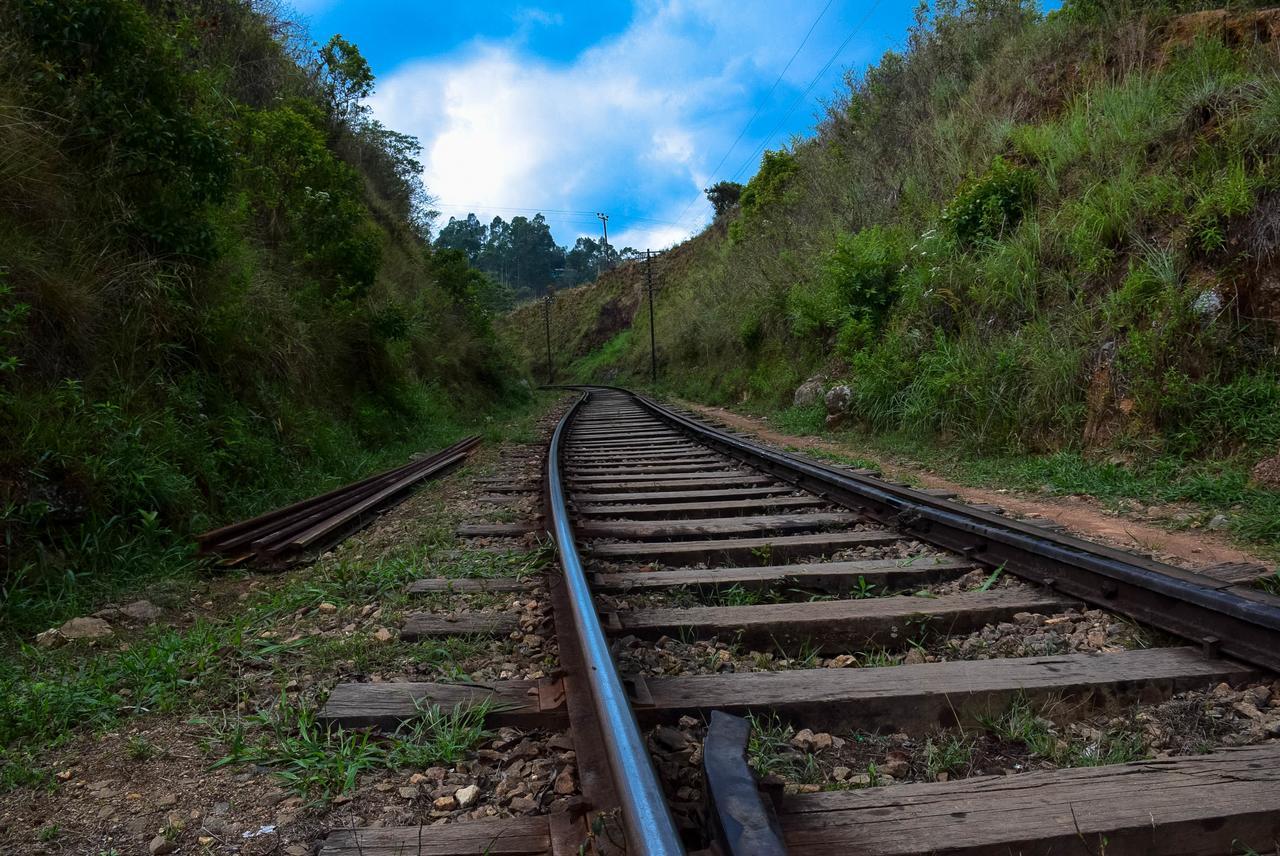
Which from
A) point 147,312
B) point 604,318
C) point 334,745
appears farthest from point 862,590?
point 604,318

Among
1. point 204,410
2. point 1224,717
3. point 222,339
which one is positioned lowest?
point 1224,717

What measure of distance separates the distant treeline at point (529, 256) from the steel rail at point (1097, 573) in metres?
83.8

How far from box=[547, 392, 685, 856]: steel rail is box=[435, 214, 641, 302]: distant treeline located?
85.2 m

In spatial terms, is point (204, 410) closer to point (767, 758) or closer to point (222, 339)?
point (222, 339)

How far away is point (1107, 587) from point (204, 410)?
5840mm

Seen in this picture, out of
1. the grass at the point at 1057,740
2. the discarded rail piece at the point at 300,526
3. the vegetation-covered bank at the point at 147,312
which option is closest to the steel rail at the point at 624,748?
the grass at the point at 1057,740

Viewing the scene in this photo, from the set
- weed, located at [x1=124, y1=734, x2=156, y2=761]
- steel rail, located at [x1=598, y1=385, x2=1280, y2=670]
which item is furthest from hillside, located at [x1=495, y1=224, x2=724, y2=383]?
weed, located at [x1=124, y1=734, x2=156, y2=761]

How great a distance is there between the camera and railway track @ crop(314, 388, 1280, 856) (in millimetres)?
1395

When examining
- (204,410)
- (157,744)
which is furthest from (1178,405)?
(204,410)

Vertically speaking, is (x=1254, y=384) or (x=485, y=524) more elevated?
(x=1254, y=384)

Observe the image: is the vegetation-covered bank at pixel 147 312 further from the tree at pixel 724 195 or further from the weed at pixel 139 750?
the tree at pixel 724 195

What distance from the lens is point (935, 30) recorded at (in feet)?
47.2

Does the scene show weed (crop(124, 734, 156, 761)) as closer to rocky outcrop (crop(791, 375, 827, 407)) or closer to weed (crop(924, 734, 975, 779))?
weed (crop(924, 734, 975, 779))

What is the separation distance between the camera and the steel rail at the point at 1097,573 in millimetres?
2180
